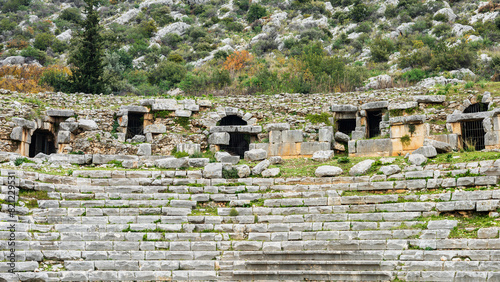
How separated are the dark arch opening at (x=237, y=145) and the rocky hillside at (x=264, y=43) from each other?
182 inches

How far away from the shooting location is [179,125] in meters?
24.8

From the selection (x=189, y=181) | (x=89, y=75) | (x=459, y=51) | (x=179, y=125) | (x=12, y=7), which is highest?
(x=12, y=7)

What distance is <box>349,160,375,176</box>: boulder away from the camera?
60.4 ft

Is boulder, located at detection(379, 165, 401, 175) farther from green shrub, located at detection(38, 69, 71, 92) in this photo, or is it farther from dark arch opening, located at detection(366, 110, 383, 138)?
green shrub, located at detection(38, 69, 71, 92)

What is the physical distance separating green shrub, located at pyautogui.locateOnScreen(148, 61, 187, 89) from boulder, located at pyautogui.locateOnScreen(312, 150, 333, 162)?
1807 centimetres

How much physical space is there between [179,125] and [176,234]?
10.1 metres

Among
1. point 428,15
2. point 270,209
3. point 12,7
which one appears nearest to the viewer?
point 270,209

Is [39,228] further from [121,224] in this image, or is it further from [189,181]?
[189,181]

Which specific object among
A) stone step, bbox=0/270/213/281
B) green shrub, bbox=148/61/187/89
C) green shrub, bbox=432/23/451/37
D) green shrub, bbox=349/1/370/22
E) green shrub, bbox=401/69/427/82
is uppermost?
green shrub, bbox=349/1/370/22

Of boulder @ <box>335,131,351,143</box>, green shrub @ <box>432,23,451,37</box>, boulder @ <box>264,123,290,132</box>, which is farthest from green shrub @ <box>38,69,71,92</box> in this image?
green shrub @ <box>432,23,451,37</box>

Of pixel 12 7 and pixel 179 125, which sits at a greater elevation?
pixel 12 7

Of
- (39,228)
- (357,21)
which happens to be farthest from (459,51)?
(39,228)

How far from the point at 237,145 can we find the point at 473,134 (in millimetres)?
10592

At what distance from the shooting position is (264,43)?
45312 millimetres
